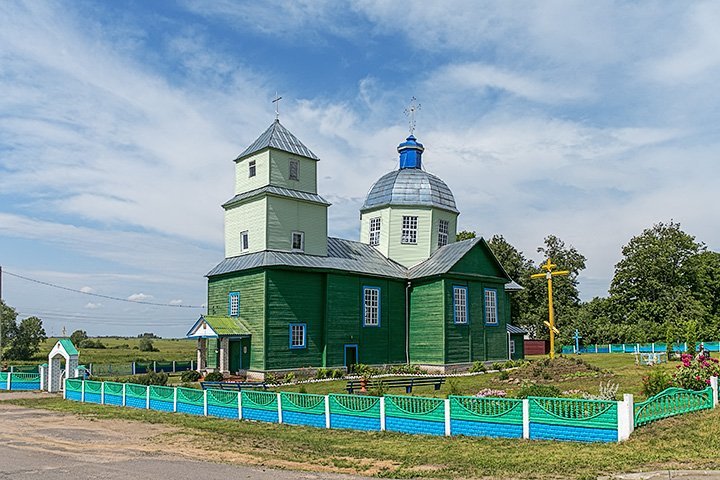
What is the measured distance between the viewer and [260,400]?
17.7 metres

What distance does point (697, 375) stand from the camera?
16.7 metres

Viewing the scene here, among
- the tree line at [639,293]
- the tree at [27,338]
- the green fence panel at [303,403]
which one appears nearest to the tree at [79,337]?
the tree at [27,338]

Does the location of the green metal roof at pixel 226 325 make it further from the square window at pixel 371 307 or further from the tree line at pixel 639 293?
the tree line at pixel 639 293

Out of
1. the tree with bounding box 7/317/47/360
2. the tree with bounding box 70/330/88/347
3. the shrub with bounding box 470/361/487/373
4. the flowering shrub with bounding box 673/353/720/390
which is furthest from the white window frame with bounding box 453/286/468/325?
the tree with bounding box 70/330/88/347

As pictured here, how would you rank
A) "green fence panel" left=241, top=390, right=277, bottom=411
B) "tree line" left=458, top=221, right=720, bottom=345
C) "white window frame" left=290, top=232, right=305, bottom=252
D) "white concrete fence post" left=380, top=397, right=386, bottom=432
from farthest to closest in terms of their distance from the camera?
"tree line" left=458, top=221, right=720, bottom=345
"white window frame" left=290, top=232, right=305, bottom=252
"green fence panel" left=241, top=390, right=277, bottom=411
"white concrete fence post" left=380, top=397, right=386, bottom=432

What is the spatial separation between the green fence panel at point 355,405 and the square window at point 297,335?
45.2ft

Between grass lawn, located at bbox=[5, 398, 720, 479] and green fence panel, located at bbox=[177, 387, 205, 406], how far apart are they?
3.35m

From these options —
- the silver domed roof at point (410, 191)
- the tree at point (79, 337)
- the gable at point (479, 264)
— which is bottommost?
the tree at point (79, 337)

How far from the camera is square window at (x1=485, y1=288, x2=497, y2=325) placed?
36500 millimetres

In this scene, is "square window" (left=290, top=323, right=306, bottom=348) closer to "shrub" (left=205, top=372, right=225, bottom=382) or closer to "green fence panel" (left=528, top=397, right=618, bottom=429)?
"shrub" (left=205, top=372, right=225, bottom=382)

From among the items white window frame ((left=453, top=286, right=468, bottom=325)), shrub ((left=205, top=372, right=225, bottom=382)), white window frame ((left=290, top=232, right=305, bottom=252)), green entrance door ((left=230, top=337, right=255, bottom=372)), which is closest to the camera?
shrub ((left=205, top=372, right=225, bottom=382))

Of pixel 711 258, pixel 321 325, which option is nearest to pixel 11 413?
pixel 321 325

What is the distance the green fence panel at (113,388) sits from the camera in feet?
74.3

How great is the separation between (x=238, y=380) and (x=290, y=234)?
7.26 meters
